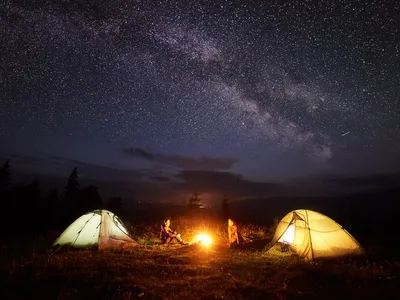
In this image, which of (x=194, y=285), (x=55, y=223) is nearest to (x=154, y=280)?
(x=194, y=285)

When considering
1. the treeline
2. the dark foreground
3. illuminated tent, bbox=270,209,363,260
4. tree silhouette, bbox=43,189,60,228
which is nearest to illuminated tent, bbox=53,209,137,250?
the dark foreground

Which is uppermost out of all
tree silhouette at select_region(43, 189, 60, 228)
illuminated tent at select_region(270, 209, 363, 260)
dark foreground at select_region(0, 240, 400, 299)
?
tree silhouette at select_region(43, 189, 60, 228)

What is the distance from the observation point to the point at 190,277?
8.52m

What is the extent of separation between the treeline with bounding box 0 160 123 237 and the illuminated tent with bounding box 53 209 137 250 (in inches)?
1218

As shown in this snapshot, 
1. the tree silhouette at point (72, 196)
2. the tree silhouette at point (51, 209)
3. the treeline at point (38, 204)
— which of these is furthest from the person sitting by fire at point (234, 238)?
the tree silhouette at point (72, 196)

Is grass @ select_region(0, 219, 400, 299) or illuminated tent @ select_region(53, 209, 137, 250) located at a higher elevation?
illuminated tent @ select_region(53, 209, 137, 250)

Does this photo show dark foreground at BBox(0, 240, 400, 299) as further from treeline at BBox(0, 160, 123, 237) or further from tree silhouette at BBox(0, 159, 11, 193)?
tree silhouette at BBox(0, 159, 11, 193)

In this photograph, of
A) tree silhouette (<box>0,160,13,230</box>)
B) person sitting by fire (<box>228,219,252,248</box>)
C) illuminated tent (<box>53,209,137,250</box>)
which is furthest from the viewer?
tree silhouette (<box>0,160,13,230</box>)

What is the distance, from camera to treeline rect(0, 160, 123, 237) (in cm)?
4544

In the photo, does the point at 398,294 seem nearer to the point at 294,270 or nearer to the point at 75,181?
the point at 294,270

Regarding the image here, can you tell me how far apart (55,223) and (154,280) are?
5040 centimetres

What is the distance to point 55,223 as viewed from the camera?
51.7 meters

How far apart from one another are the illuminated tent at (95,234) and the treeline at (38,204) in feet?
101

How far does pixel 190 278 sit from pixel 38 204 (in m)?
53.3
